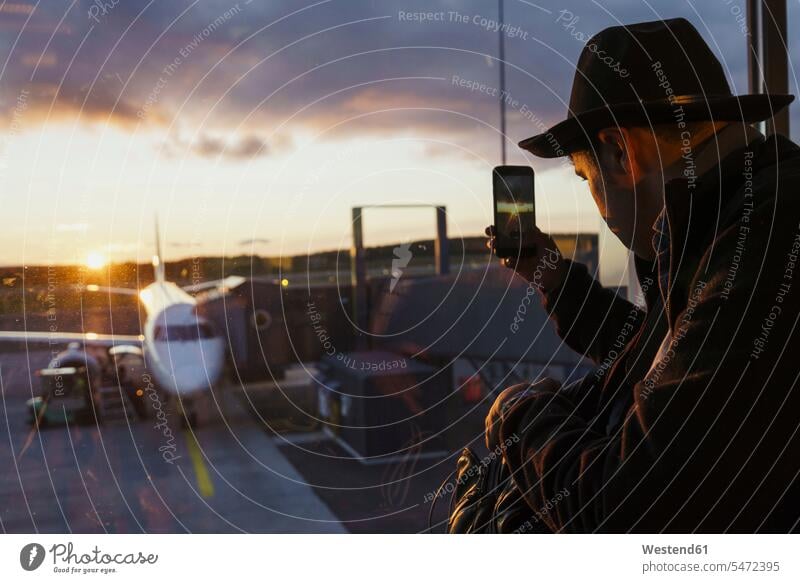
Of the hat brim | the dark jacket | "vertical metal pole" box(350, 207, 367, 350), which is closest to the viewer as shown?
the dark jacket

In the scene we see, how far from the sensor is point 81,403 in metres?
1.10

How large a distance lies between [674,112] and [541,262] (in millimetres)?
269

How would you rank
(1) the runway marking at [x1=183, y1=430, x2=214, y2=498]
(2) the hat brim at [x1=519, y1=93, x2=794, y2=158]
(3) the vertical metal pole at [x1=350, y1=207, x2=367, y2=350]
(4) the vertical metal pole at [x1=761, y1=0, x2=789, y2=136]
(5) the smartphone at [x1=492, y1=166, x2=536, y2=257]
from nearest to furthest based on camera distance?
(2) the hat brim at [x1=519, y1=93, x2=794, y2=158]
(5) the smartphone at [x1=492, y1=166, x2=536, y2=257]
(4) the vertical metal pole at [x1=761, y1=0, x2=789, y2=136]
(3) the vertical metal pole at [x1=350, y1=207, x2=367, y2=350]
(1) the runway marking at [x1=183, y1=430, x2=214, y2=498]

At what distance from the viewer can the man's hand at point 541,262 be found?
886mm

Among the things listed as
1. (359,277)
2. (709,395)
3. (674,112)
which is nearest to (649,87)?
(674,112)

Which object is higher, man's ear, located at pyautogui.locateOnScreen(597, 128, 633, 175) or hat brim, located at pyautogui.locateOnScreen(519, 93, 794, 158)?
hat brim, located at pyautogui.locateOnScreen(519, 93, 794, 158)

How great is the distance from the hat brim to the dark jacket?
0.17ft

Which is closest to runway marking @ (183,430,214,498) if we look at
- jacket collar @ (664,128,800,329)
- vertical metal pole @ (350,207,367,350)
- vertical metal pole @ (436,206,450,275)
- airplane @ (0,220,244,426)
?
airplane @ (0,220,244,426)

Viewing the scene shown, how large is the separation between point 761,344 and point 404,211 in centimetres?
63

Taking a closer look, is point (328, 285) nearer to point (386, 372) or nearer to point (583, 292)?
point (386, 372)

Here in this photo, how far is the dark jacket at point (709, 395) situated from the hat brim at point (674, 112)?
0.17ft

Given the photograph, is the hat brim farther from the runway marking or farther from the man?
the runway marking

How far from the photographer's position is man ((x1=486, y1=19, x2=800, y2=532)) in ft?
1.75

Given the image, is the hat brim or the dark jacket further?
the hat brim
